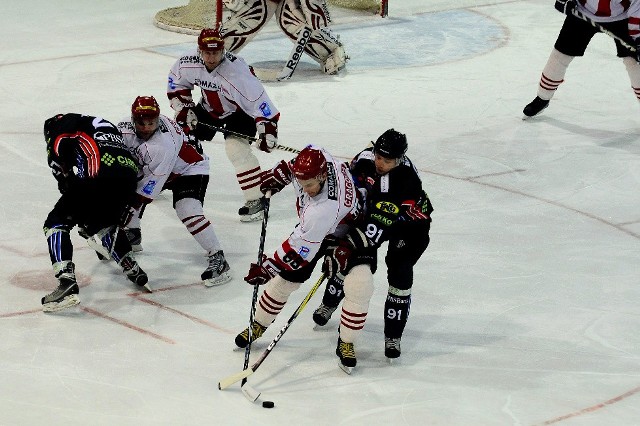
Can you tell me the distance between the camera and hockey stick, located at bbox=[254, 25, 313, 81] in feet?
27.1

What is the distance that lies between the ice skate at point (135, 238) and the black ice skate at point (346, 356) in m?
1.47

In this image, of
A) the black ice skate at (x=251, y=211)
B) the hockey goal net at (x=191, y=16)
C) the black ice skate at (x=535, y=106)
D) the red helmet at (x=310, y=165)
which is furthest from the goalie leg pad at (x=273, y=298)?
the hockey goal net at (x=191, y=16)

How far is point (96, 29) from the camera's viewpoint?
9711 mm

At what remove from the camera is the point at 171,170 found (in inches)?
198

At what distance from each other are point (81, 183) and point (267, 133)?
1401 mm

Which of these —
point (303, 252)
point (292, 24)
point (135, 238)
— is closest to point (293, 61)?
point (292, 24)

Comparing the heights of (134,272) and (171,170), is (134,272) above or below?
below

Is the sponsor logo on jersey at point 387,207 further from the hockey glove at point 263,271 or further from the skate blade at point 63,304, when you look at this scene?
the skate blade at point 63,304

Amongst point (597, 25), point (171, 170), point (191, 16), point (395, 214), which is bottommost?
point (191, 16)

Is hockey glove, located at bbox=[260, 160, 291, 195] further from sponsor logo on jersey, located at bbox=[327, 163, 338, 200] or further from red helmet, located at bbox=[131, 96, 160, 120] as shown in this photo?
red helmet, located at bbox=[131, 96, 160, 120]

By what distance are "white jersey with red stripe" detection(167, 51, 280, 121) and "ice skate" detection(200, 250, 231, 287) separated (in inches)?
39.1

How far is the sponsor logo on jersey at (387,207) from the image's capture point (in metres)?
4.22

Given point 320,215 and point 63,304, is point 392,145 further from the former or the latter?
point 63,304

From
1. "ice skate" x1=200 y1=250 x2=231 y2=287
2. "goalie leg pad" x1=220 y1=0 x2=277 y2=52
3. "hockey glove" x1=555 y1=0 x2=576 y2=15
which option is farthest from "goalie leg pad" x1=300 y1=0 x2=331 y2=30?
"ice skate" x1=200 y1=250 x2=231 y2=287
